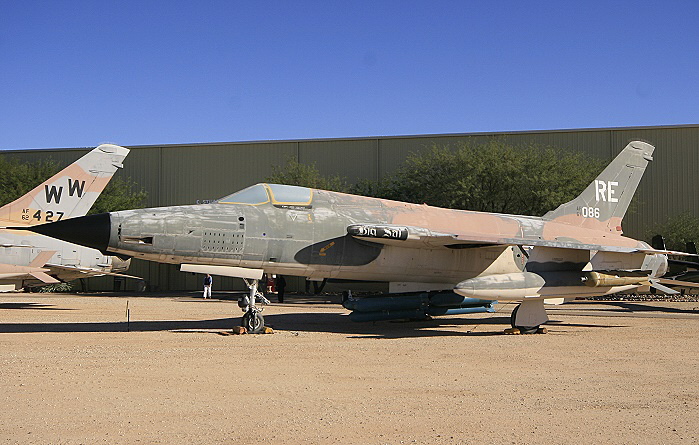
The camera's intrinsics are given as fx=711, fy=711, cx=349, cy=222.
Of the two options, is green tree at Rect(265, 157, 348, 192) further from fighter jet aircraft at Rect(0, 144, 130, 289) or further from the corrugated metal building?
fighter jet aircraft at Rect(0, 144, 130, 289)

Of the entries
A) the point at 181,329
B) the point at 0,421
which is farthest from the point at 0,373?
the point at 181,329

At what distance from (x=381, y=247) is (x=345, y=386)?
6.75 m

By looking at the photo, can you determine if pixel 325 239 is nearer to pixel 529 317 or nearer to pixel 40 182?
pixel 529 317

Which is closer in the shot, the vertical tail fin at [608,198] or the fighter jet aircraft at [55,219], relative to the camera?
the vertical tail fin at [608,198]

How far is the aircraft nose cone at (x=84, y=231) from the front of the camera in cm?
1250

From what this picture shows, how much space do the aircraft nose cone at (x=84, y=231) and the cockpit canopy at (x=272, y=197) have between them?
8.08 feet

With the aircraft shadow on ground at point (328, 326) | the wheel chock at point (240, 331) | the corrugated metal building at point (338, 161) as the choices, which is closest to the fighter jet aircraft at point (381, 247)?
the wheel chock at point (240, 331)

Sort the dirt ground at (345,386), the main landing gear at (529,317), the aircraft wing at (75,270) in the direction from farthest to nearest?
the aircraft wing at (75,270)
the main landing gear at (529,317)
the dirt ground at (345,386)

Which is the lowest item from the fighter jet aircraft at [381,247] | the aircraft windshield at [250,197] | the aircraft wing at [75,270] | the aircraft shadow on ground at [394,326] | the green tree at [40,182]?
the aircraft shadow on ground at [394,326]

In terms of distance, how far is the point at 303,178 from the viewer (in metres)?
38.8

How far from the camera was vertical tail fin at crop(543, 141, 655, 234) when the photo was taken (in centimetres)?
1844

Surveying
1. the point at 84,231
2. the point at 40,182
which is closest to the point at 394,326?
the point at 84,231

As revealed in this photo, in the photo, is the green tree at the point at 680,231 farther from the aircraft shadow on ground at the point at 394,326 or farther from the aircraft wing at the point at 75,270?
the aircraft wing at the point at 75,270

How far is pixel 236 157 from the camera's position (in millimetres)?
44188
